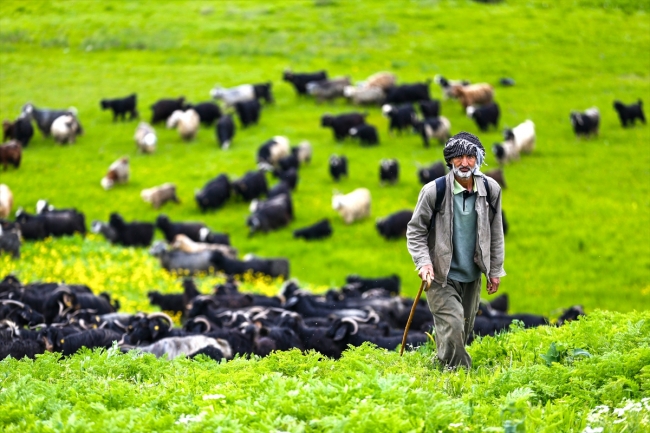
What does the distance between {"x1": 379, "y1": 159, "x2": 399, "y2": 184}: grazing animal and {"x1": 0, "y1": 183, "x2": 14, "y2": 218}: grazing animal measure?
1302 cm

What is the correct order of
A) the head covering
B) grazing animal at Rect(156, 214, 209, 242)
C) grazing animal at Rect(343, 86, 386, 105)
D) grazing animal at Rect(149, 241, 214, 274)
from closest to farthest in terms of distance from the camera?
the head covering
grazing animal at Rect(149, 241, 214, 274)
grazing animal at Rect(156, 214, 209, 242)
grazing animal at Rect(343, 86, 386, 105)

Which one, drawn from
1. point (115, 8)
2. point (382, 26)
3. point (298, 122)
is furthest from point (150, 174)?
point (382, 26)

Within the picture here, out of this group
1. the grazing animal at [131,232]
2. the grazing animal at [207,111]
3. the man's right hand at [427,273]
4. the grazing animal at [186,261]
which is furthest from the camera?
the grazing animal at [207,111]

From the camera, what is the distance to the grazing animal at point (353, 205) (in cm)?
2848

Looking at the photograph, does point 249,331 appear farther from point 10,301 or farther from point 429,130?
point 429,130

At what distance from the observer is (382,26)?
51281 millimetres

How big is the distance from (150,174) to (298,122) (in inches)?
335

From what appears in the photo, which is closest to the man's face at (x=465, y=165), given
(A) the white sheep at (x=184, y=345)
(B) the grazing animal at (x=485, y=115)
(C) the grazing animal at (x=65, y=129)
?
(A) the white sheep at (x=184, y=345)

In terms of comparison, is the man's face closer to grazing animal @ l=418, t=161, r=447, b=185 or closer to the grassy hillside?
the grassy hillside

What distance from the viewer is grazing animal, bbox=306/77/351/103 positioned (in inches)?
1650

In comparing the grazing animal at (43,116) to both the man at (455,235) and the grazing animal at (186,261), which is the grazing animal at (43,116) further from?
the man at (455,235)

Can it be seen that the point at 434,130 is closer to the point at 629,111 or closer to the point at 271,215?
the point at 629,111

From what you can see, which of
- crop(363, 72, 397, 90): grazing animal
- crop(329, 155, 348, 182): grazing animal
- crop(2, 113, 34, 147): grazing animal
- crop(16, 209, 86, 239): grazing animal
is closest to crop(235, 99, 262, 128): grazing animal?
crop(363, 72, 397, 90): grazing animal

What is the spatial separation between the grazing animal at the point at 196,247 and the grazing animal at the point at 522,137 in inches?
513
